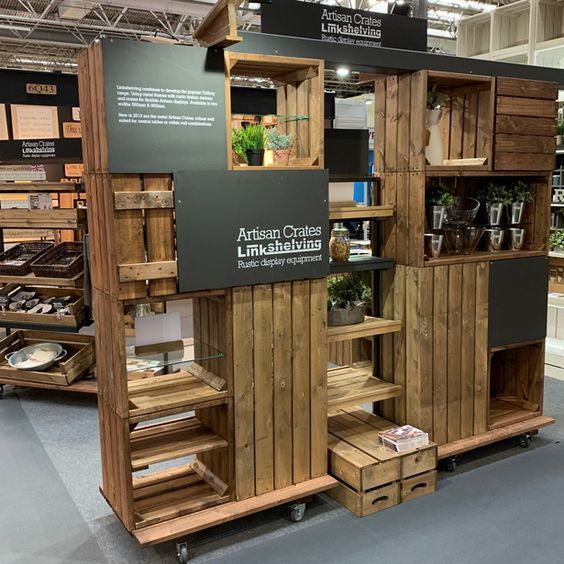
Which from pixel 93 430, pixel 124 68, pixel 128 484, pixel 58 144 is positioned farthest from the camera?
pixel 58 144

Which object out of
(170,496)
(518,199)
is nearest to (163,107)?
(170,496)

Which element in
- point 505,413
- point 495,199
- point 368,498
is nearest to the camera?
point 368,498

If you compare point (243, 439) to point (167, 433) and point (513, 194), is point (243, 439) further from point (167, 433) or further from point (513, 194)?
point (513, 194)

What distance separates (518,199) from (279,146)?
1944mm

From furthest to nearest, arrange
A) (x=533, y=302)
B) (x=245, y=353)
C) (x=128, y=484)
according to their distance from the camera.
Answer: (x=533, y=302) → (x=245, y=353) → (x=128, y=484)

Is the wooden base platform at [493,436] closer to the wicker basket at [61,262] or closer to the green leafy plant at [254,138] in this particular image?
the green leafy plant at [254,138]

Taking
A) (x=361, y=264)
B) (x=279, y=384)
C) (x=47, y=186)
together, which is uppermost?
(x=47, y=186)

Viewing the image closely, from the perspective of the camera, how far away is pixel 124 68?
2.78 meters

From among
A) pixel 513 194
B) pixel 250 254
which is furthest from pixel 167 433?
pixel 513 194

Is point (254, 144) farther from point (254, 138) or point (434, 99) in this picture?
point (434, 99)

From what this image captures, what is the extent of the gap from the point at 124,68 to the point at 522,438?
3.56m

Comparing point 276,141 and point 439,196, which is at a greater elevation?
point 276,141

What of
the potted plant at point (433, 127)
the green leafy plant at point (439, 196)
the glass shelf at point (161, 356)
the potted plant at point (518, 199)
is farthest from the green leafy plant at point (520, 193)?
the glass shelf at point (161, 356)

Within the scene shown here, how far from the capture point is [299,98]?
346 centimetres
